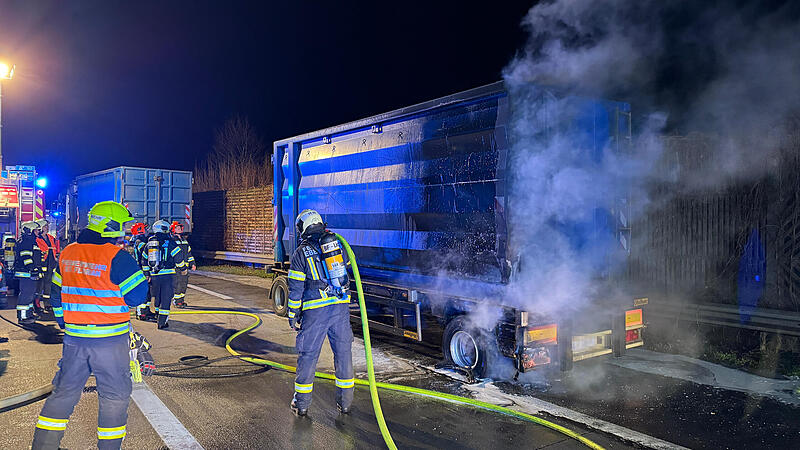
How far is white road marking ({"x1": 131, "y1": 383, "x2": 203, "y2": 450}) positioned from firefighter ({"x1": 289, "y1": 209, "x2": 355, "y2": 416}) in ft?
3.08

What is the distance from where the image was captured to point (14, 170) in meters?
13.0

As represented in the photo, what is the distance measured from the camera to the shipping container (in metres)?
16.4

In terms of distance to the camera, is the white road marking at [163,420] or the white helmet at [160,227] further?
the white helmet at [160,227]

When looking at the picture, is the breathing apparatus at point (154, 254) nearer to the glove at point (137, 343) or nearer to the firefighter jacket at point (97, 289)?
the glove at point (137, 343)

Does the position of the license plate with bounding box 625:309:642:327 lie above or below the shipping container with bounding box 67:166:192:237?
below

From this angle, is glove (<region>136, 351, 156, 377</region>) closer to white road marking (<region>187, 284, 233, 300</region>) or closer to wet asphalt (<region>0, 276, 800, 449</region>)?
wet asphalt (<region>0, 276, 800, 449</region>)

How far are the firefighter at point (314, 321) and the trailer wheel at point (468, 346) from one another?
4.87ft

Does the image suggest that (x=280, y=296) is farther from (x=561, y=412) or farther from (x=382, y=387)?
(x=561, y=412)

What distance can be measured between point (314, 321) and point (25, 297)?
6513 millimetres

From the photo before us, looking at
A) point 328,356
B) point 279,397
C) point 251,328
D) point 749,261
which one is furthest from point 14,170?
point 749,261

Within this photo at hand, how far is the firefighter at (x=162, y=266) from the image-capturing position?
27.1 feet

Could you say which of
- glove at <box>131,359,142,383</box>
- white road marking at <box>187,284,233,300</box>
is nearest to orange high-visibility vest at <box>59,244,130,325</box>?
glove at <box>131,359,142,383</box>

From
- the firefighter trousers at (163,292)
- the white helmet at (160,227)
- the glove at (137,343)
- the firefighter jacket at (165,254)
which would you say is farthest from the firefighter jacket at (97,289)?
the white helmet at (160,227)

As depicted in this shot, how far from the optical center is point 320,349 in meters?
4.70
